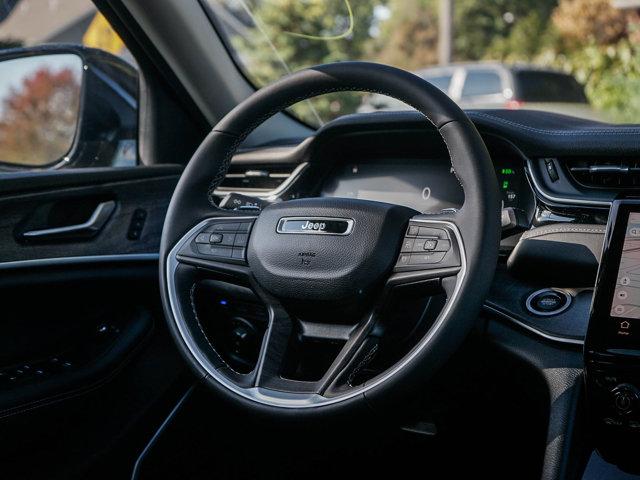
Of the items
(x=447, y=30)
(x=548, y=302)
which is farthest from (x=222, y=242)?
(x=447, y=30)

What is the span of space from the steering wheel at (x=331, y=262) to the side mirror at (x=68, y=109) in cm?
84

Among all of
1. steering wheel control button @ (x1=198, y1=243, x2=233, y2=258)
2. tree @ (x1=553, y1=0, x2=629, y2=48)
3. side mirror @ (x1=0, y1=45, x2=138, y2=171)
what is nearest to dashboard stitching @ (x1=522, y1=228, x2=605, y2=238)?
steering wheel control button @ (x1=198, y1=243, x2=233, y2=258)

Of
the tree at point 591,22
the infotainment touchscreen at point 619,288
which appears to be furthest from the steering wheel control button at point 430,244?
the tree at point 591,22

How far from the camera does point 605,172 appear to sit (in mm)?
1867

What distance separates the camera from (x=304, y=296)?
169 cm

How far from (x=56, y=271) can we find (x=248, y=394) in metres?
0.89

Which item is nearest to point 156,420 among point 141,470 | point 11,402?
point 141,470

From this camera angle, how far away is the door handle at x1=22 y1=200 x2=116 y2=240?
2.23 metres

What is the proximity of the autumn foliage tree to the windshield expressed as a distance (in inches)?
22.4

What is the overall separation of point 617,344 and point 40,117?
2.00 meters

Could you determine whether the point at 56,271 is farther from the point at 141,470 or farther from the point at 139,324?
the point at 141,470

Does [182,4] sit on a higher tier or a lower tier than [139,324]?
higher

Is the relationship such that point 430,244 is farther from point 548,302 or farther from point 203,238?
point 203,238

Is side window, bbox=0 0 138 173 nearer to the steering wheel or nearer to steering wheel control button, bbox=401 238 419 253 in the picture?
the steering wheel
